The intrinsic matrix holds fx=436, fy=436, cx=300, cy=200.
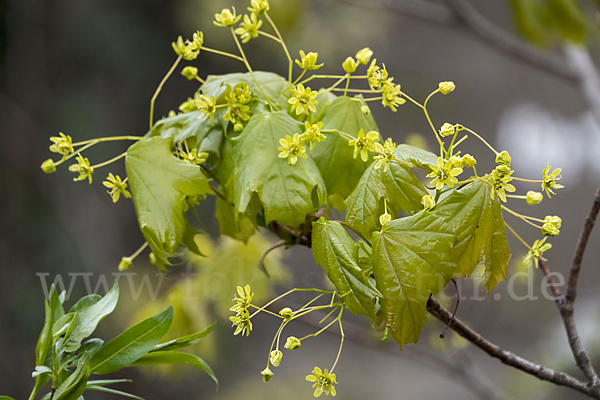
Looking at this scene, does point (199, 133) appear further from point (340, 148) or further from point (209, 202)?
point (209, 202)

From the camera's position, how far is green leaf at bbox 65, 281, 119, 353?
35cm

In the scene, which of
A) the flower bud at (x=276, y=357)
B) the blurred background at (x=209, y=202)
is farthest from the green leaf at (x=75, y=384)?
the blurred background at (x=209, y=202)

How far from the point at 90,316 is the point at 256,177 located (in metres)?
0.18

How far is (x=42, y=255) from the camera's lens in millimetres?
1793

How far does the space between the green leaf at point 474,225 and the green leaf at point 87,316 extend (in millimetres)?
269

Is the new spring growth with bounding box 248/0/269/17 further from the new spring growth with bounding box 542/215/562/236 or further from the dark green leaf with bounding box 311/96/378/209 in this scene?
the new spring growth with bounding box 542/215/562/236

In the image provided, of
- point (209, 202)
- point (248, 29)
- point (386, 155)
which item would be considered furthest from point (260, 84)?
point (209, 202)

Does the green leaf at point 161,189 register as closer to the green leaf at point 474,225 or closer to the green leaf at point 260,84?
the green leaf at point 260,84

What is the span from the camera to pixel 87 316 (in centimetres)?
37

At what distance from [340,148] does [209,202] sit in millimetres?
1733

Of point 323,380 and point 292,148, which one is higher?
point 292,148

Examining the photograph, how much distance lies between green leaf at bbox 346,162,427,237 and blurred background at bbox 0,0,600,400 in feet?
3.36

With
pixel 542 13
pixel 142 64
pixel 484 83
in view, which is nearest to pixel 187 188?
pixel 542 13

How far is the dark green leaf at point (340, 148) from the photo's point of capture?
14.5 inches
